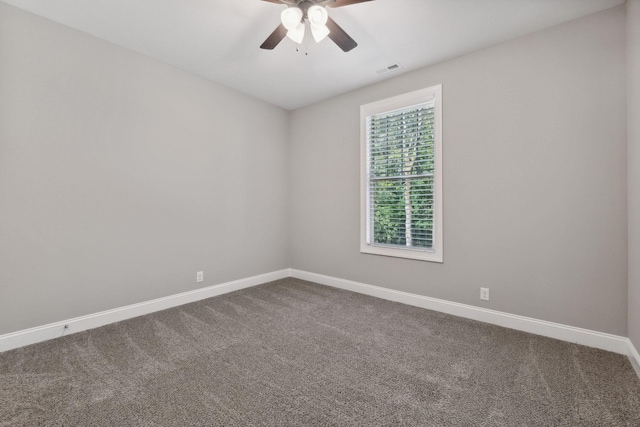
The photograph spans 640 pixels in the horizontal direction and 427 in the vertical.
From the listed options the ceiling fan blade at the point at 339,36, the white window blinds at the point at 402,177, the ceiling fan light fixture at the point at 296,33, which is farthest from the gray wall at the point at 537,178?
the ceiling fan light fixture at the point at 296,33

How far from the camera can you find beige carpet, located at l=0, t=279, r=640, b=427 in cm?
152

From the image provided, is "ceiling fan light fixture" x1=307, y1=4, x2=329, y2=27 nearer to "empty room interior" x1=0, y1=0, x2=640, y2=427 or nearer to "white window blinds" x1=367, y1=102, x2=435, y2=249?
"empty room interior" x1=0, y1=0, x2=640, y2=427

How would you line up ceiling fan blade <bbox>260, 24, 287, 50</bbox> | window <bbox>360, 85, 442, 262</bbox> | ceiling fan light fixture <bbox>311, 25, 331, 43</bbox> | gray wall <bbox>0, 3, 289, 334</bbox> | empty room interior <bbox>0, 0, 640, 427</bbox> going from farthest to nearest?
window <bbox>360, 85, 442, 262</bbox>, gray wall <bbox>0, 3, 289, 334</bbox>, ceiling fan blade <bbox>260, 24, 287, 50</bbox>, ceiling fan light fixture <bbox>311, 25, 331, 43</bbox>, empty room interior <bbox>0, 0, 640, 427</bbox>

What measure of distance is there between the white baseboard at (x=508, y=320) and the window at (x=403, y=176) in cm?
50

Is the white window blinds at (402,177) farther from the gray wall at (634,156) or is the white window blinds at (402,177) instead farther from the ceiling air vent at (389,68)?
the gray wall at (634,156)

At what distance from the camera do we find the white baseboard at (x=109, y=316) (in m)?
2.26

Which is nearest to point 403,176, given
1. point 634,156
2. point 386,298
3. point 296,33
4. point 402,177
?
point 402,177

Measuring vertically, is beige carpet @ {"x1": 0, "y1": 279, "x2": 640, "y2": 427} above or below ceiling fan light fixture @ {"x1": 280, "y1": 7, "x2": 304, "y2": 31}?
below

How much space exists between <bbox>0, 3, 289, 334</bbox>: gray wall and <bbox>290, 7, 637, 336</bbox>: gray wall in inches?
90.3

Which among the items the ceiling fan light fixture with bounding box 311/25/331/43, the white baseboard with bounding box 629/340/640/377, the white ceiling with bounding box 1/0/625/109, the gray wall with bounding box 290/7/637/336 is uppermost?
the white ceiling with bounding box 1/0/625/109

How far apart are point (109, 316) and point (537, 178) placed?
14.2ft

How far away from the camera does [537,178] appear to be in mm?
2525

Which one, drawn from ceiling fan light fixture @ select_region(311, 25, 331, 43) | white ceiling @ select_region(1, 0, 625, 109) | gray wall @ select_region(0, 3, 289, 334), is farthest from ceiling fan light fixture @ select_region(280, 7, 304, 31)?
gray wall @ select_region(0, 3, 289, 334)

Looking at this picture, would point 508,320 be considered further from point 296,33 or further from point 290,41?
point 290,41
